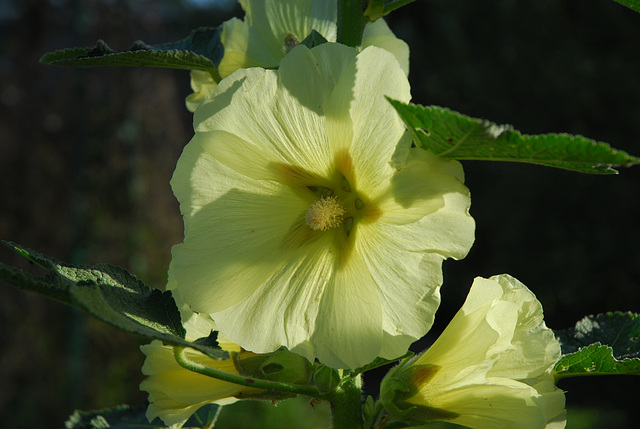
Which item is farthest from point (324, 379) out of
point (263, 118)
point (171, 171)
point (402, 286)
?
point (171, 171)

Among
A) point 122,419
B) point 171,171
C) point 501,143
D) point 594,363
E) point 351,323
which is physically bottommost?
point 171,171

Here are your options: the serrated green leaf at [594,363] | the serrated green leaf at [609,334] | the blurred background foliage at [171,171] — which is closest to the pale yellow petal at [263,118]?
the serrated green leaf at [594,363]

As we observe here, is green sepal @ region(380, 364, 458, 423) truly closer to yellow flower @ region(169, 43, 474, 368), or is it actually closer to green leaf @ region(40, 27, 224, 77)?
yellow flower @ region(169, 43, 474, 368)

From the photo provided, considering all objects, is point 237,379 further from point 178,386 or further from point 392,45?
point 392,45

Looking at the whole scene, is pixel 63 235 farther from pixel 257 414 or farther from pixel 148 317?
pixel 148 317

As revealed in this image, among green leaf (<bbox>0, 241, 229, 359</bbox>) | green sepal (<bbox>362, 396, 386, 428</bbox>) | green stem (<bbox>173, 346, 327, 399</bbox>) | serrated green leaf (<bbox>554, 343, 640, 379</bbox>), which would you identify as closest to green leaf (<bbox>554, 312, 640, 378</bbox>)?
serrated green leaf (<bbox>554, 343, 640, 379</bbox>)

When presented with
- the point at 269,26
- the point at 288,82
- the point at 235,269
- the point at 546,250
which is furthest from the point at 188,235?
the point at 546,250

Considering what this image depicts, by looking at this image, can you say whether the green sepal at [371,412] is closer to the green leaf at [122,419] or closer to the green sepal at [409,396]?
the green sepal at [409,396]
